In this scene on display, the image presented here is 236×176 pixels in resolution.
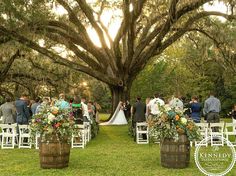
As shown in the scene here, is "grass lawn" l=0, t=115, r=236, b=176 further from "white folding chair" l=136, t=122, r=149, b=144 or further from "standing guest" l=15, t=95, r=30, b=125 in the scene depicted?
"standing guest" l=15, t=95, r=30, b=125

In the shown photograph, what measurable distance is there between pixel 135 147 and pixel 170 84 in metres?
23.6

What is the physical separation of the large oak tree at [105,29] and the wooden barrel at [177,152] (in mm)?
7230

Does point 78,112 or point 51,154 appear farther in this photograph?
point 78,112

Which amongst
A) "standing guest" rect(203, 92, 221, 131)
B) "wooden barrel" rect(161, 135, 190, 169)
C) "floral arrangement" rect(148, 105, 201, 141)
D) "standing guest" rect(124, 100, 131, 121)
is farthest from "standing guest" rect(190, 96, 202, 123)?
"standing guest" rect(124, 100, 131, 121)

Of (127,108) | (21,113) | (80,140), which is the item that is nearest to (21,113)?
(21,113)

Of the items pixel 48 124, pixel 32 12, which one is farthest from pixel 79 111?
pixel 48 124

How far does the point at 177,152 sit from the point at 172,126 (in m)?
0.56

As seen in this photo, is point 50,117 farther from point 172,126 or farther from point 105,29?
point 105,29

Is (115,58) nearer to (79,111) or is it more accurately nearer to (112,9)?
(112,9)

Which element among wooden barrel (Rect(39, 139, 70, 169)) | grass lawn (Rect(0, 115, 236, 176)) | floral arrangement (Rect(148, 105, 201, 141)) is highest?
floral arrangement (Rect(148, 105, 201, 141))

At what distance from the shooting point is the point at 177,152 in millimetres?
7727

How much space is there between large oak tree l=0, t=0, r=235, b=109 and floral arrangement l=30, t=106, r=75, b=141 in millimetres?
6686

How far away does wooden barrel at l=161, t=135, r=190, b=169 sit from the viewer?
7719 millimetres

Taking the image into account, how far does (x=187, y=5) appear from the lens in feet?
49.1
